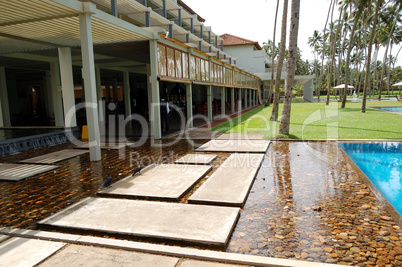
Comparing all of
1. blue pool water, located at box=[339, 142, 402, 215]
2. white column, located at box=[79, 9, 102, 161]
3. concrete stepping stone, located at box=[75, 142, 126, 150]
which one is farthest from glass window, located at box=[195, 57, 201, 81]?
blue pool water, located at box=[339, 142, 402, 215]

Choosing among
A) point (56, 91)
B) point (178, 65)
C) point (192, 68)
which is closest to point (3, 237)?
point (178, 65)

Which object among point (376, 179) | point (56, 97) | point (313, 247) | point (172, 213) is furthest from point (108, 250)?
point (56, 97)

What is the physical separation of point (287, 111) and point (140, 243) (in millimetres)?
9035

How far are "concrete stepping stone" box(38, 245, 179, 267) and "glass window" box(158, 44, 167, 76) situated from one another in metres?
8.75

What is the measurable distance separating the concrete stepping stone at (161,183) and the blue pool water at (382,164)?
12.7ft

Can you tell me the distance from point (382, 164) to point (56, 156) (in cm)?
926

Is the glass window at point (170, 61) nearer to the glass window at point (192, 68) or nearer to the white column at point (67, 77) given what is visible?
the glass window at point (192, 68)

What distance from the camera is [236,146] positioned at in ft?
31.2

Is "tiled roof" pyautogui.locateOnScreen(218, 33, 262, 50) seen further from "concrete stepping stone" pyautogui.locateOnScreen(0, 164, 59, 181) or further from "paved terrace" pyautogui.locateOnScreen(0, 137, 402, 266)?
"concrete stepping stone" pyautogui.locateOnScreen(0, 164, 59, 181)

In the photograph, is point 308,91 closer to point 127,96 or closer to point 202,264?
point 127,96

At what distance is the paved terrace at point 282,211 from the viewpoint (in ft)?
10.2

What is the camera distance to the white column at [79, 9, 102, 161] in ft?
24.1

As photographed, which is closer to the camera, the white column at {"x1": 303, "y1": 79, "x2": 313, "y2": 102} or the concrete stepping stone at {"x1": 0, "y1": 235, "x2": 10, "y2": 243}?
the concrete stepping stone at {"x1": 0, "y1": 235, "x2": 10, "y2": 243}

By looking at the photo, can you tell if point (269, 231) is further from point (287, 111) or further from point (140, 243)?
point (287, 111)
